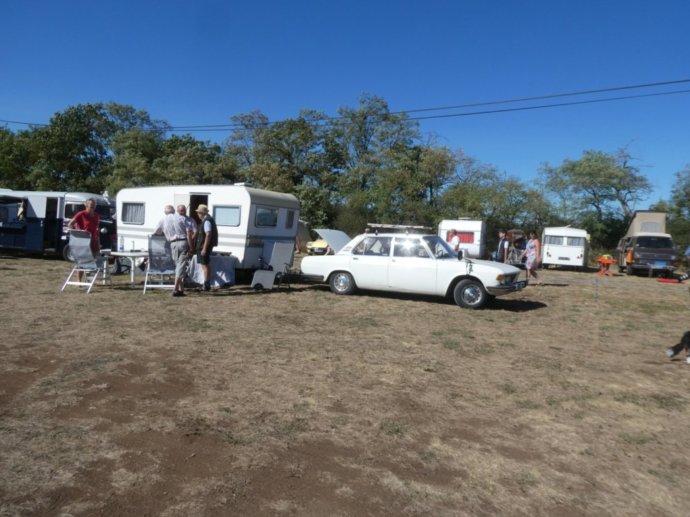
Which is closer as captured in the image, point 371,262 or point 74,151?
point 371,262

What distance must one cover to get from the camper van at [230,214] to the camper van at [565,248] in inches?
593

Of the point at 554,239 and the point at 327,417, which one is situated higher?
the point at 554,239

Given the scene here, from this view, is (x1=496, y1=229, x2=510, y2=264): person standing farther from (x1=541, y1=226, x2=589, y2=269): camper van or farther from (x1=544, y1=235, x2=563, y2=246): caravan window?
(x1=544, y1=235, x2=563, y2=246): caravan window

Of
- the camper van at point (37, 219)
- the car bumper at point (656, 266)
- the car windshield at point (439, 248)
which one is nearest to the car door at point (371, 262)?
the car windshield at point (439, 248)

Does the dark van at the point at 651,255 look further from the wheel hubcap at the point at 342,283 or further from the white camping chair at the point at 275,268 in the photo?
the white camping chair at the point at 275,268

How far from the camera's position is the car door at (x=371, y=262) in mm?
10523

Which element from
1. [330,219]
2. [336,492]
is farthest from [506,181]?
[336,492]

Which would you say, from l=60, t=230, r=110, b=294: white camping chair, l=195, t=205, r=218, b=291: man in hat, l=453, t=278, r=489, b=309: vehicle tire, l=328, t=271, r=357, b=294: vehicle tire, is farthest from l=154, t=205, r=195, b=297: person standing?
l=453, t=278, r=489, b=309: vehicle tire

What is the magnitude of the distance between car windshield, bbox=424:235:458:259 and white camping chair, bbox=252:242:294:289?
333 cm

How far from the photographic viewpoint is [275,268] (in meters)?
11.6

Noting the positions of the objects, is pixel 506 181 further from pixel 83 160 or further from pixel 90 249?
pixel 83 160

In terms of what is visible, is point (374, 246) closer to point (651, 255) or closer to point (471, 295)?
point (471, 295)

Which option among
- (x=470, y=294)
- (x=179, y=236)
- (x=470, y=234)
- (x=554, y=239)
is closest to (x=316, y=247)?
(x=470, y=234)

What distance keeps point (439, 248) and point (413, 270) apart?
69cm
